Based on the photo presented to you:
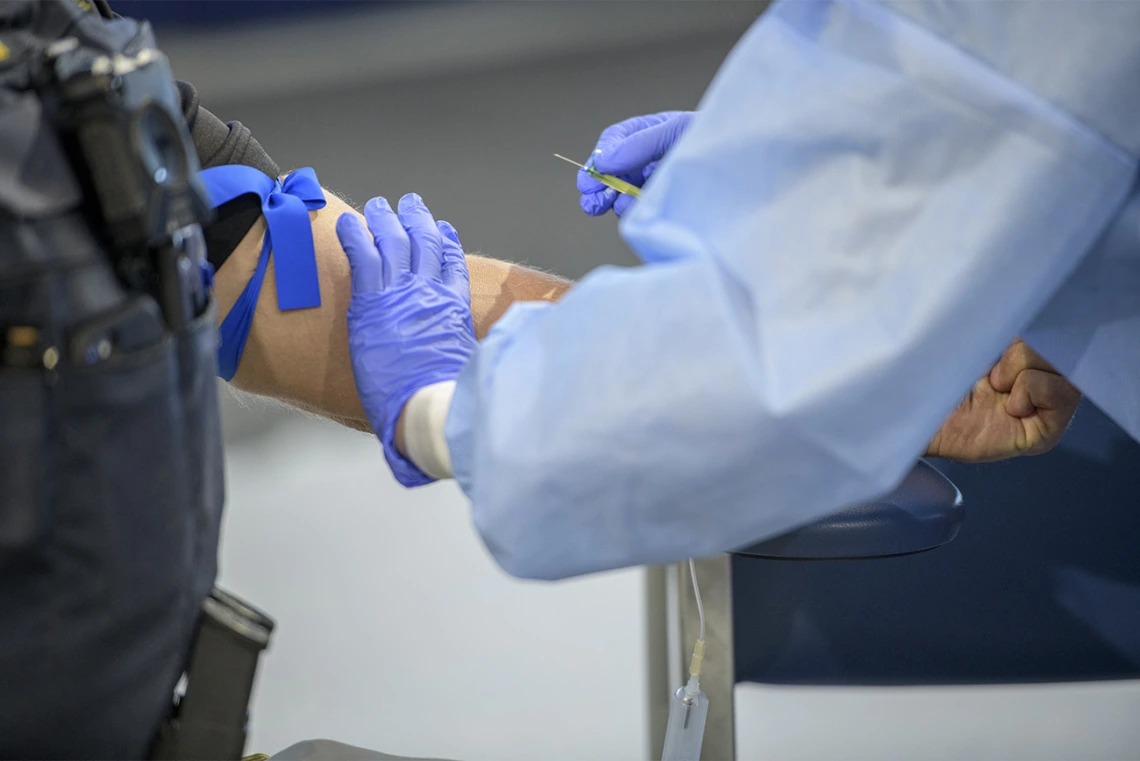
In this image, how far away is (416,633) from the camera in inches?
77.7

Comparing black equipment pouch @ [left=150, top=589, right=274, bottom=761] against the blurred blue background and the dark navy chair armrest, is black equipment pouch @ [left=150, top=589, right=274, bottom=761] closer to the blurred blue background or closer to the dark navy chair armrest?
the dark navy chair armrest

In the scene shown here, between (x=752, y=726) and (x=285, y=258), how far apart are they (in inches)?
36.4

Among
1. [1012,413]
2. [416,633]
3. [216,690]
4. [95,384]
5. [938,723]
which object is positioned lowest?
[416,633]

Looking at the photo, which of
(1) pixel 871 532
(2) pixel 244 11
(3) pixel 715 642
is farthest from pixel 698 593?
(2) pixel 244 11

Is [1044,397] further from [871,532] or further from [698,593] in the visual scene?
[698,593]

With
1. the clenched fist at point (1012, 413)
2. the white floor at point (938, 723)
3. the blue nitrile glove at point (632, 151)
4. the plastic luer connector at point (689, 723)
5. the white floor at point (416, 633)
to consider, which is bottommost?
the white floor at point (416, 633)

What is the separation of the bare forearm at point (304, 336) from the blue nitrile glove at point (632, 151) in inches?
12.5

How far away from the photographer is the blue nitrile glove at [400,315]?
892 millimetres

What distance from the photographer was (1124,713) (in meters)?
1.40

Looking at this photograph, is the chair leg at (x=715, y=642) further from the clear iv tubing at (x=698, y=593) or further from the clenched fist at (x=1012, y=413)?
the clenched fist at (x=1012, y=413)

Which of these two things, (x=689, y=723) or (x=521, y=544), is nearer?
(x=521, y=544)

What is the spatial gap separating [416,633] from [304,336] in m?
1.03

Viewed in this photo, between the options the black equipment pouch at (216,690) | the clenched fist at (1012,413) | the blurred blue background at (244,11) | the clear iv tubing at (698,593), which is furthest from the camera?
the blurred blue background at (244,11)

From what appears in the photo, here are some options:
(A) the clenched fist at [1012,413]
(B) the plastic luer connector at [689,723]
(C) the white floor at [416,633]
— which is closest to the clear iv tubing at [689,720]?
(B) the plastic luer connector at [689,723]
